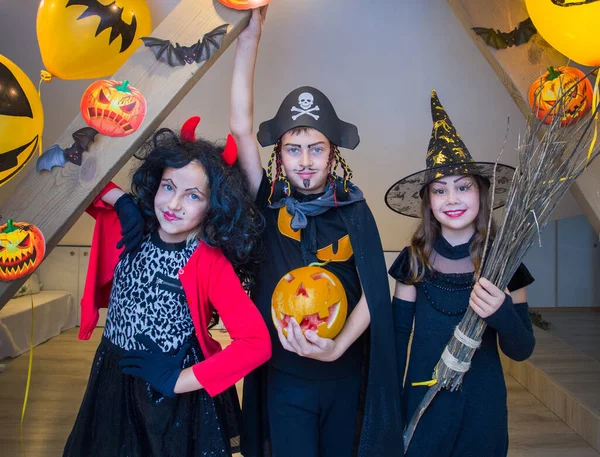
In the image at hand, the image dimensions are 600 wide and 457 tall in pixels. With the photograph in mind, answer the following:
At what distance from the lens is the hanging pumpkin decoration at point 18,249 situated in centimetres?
166

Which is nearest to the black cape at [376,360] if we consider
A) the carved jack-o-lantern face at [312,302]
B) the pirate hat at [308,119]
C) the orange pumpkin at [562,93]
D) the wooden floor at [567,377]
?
the carved jack-o-lantern face at [312,302]

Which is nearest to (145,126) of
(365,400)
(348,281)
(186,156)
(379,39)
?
(186,156)

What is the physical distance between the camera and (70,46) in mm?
2076

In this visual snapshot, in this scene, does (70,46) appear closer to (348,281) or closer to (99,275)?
(99,275)

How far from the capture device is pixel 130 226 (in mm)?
1724

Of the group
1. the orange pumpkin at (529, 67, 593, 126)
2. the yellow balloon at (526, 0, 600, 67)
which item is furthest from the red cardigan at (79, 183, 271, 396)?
the yellow balloon at (526, 0, 600, 67)

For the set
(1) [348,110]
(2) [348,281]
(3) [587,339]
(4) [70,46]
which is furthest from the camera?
(3) [587,339]

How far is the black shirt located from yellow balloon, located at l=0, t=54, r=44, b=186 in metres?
0.81

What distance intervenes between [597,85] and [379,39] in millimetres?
2231

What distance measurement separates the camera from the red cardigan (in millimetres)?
1614

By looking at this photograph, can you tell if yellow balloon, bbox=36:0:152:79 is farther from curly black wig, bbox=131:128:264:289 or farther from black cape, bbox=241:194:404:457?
black cape, bbox=241:194:404:457

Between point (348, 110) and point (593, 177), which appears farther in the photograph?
point (348, 110)

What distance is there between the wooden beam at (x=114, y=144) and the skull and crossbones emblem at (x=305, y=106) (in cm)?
34

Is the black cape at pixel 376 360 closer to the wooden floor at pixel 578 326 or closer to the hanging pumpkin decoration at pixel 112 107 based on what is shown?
the hanging pumpkin decoration at pixel 112 107
